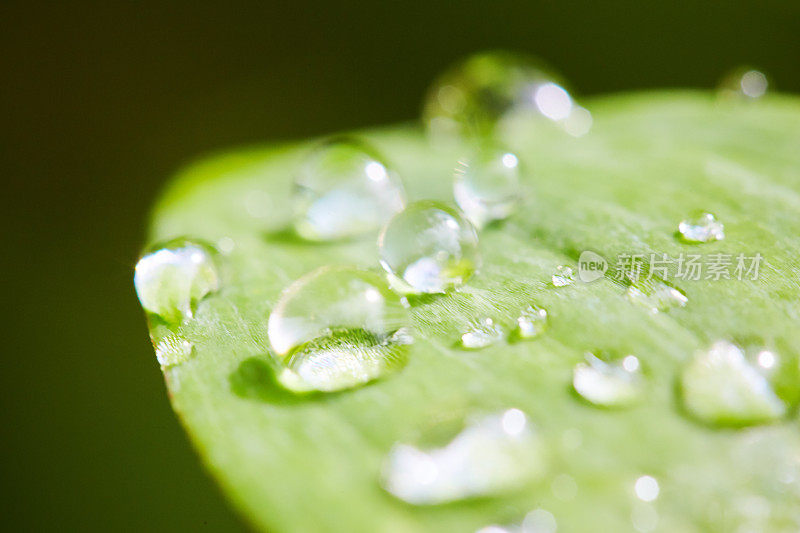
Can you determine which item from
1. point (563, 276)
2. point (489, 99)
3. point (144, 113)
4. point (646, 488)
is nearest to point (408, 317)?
point (563, 276)

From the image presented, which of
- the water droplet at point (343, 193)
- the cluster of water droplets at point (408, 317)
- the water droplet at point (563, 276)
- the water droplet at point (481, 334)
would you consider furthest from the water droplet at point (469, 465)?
the water droplet at point (343, 193)

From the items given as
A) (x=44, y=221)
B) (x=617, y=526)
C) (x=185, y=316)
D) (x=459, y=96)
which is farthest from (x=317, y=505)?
(x=44, y=221)

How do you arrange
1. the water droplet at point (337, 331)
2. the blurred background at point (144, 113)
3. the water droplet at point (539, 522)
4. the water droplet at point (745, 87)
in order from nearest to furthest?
1. the water droplet at point (539, 522)
2. the water droplet at point (337, 331)
3. the water droplet at point (745, 87)
4. the blurred background at point (144, 113)

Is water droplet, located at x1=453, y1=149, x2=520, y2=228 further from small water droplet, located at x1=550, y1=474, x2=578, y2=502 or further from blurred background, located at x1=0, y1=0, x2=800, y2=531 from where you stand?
blurred background, located at x1=0, y1=0, x2=800, y2=531

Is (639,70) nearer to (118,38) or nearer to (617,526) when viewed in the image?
(118,38)

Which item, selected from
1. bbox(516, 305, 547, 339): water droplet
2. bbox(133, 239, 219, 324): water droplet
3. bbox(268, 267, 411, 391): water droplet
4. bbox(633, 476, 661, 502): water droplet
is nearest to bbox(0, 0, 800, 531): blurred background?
bbox(133, 239, 219, 324): water droplet

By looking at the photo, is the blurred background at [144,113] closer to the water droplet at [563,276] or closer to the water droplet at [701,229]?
the water droplet at [563,276]
